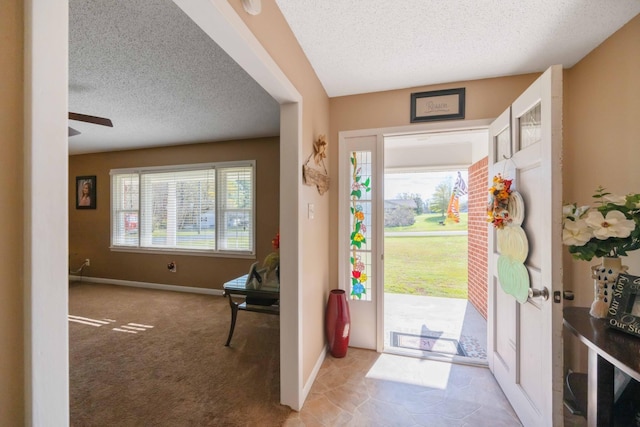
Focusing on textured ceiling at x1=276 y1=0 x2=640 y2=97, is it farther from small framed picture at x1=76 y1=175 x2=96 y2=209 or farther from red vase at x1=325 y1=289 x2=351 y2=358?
small framed picture at x1=76 y1=175 x2=96 y2=209

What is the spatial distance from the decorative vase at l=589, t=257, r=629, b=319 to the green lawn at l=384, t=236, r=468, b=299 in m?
3.03

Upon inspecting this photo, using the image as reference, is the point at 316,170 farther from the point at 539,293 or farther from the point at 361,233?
the point at 539,293

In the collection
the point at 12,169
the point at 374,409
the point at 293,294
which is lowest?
the point at 374,409

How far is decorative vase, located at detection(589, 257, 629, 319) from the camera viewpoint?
49.3 inches

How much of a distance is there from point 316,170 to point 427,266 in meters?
3.93

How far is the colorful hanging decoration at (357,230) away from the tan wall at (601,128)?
155 centimetres

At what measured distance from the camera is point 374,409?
1.76 meters

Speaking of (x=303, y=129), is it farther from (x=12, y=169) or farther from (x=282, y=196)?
(x=12, y=169)

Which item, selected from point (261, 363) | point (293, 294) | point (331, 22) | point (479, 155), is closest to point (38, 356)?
point (293, 294)

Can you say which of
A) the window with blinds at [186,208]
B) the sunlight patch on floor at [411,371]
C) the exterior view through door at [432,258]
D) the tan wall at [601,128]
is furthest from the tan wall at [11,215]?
the window with blinds at [186,208]

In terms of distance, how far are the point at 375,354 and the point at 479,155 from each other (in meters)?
2.97

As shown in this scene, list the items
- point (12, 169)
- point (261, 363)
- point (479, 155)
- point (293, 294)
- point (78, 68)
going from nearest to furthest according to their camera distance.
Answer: point (12, 169) → point (293, 294) → point (78, 68) → point (261, 363) → point (479, 155)

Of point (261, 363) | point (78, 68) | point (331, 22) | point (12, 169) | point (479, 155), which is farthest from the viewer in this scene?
point (479, 155)

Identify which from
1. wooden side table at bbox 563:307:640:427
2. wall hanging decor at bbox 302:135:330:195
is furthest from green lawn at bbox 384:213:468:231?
wooden side table at bbox 563:307:640:427
